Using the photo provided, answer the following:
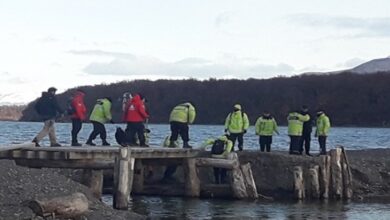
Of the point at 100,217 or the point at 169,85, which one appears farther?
the point at 169,85

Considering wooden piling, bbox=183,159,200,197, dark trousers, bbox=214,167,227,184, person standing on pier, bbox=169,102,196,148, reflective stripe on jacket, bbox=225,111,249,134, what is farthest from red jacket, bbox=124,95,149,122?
reflective stripe on jacket, bbox=225,111,249,134

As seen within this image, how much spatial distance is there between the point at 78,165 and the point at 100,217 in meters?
3.33

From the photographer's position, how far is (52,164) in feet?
74.7

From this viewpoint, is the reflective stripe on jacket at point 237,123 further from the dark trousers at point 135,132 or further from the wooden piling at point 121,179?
the wooden piling at point 121,179

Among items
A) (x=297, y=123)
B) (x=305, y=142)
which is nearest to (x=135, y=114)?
(x=297, y=123)

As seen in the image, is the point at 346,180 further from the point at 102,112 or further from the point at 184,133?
the point at 102,112

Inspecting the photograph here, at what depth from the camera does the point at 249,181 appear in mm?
26531

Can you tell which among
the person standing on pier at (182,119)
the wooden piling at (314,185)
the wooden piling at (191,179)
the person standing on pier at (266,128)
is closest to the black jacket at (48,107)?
the person standing on pier at (182,119)

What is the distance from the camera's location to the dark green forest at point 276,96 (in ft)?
438

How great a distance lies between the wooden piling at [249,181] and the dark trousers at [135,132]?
123 inches

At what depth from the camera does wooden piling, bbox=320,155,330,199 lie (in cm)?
2703

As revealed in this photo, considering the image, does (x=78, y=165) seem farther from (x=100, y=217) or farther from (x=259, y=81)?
(x=259, y=81)

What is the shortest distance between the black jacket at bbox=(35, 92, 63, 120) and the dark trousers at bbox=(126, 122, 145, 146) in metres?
2.14

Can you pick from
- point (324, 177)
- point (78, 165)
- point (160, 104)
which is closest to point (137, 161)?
point (78, 165)
